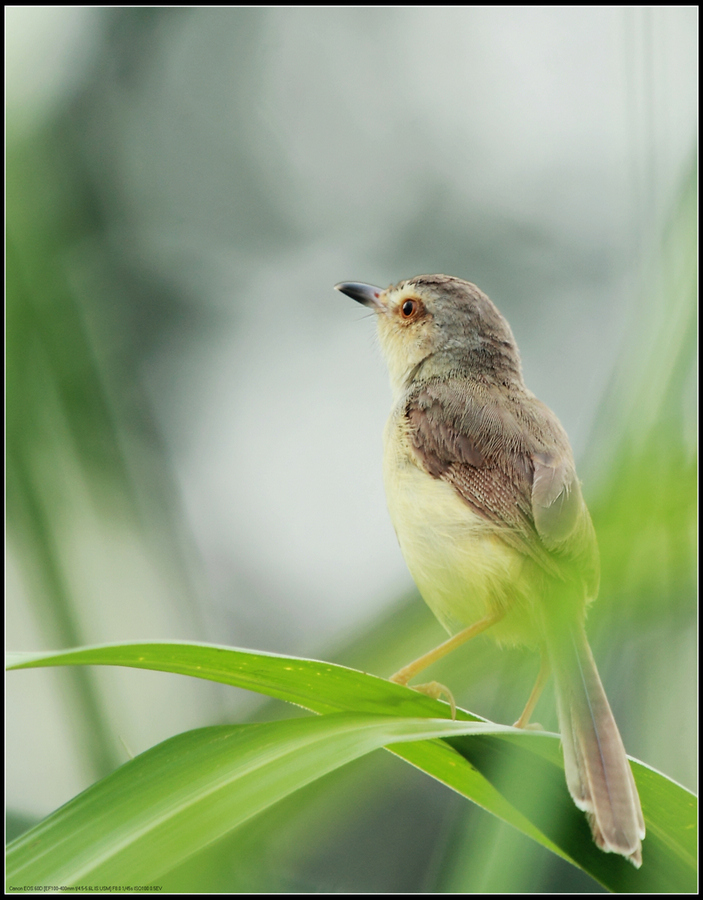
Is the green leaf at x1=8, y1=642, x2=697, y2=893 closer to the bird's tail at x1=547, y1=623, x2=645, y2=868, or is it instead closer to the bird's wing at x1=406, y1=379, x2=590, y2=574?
the bird's tail at x1=547, y1=623, x2=645, y2=868

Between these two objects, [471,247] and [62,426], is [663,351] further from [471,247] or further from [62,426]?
[471,247]

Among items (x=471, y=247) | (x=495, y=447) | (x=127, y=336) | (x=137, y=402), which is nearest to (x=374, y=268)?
(x=471, y=247)

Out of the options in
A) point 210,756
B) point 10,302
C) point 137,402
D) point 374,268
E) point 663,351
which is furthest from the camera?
point 374,268

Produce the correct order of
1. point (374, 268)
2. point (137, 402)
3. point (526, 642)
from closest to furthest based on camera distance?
point (526, 642)
point (137, 402)
point (374, 268)

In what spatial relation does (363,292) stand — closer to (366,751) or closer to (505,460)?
(505,460)

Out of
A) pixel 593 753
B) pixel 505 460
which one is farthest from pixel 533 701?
pixel 593 753

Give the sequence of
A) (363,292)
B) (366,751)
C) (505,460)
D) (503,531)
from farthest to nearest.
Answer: (363,292) → (505,460) → (503,531) → (366,751)
